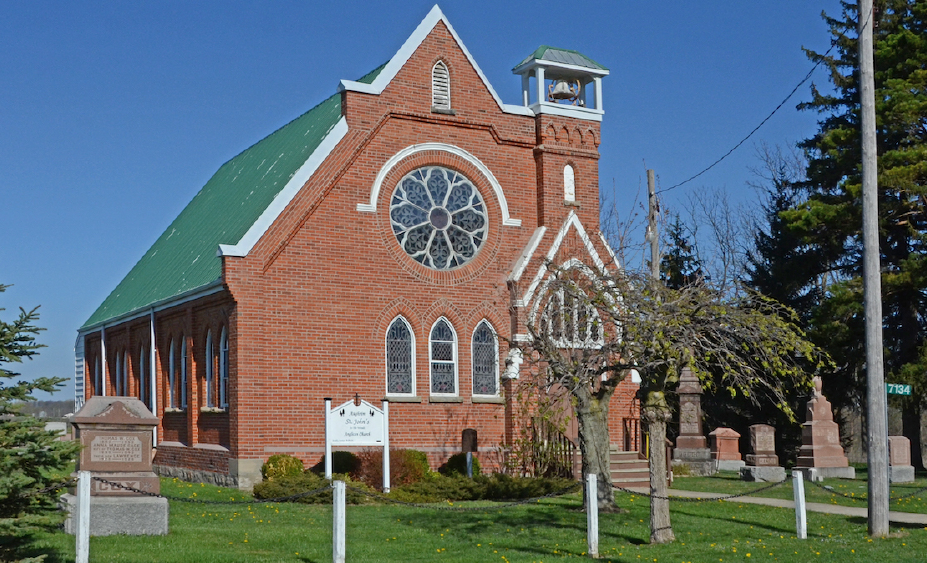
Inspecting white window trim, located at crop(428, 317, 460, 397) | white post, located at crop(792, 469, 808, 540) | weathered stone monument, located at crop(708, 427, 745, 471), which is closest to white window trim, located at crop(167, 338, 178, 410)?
white window trim, located at crop(428, 317, 460, 397)

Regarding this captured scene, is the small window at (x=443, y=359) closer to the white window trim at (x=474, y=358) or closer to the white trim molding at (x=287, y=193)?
the white window trim at (x=474, y=358)

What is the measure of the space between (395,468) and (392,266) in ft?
15.9

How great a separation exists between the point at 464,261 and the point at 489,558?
1261 cm

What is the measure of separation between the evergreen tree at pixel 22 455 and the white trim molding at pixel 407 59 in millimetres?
14294

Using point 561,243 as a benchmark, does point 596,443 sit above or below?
below

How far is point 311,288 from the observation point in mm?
23641

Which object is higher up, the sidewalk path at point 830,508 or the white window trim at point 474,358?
the white window trim at point 474,358

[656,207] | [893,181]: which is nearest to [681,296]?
[656,207]

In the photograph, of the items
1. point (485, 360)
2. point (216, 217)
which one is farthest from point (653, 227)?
point (216, 217)

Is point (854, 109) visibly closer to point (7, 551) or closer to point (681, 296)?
point (681, 296)

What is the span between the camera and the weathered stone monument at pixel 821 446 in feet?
88.3

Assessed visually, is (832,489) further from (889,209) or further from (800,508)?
(889,209)

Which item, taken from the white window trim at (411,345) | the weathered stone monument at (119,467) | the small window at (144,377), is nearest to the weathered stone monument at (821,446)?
the white window trim at (411,345)

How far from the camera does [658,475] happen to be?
15391 mm
